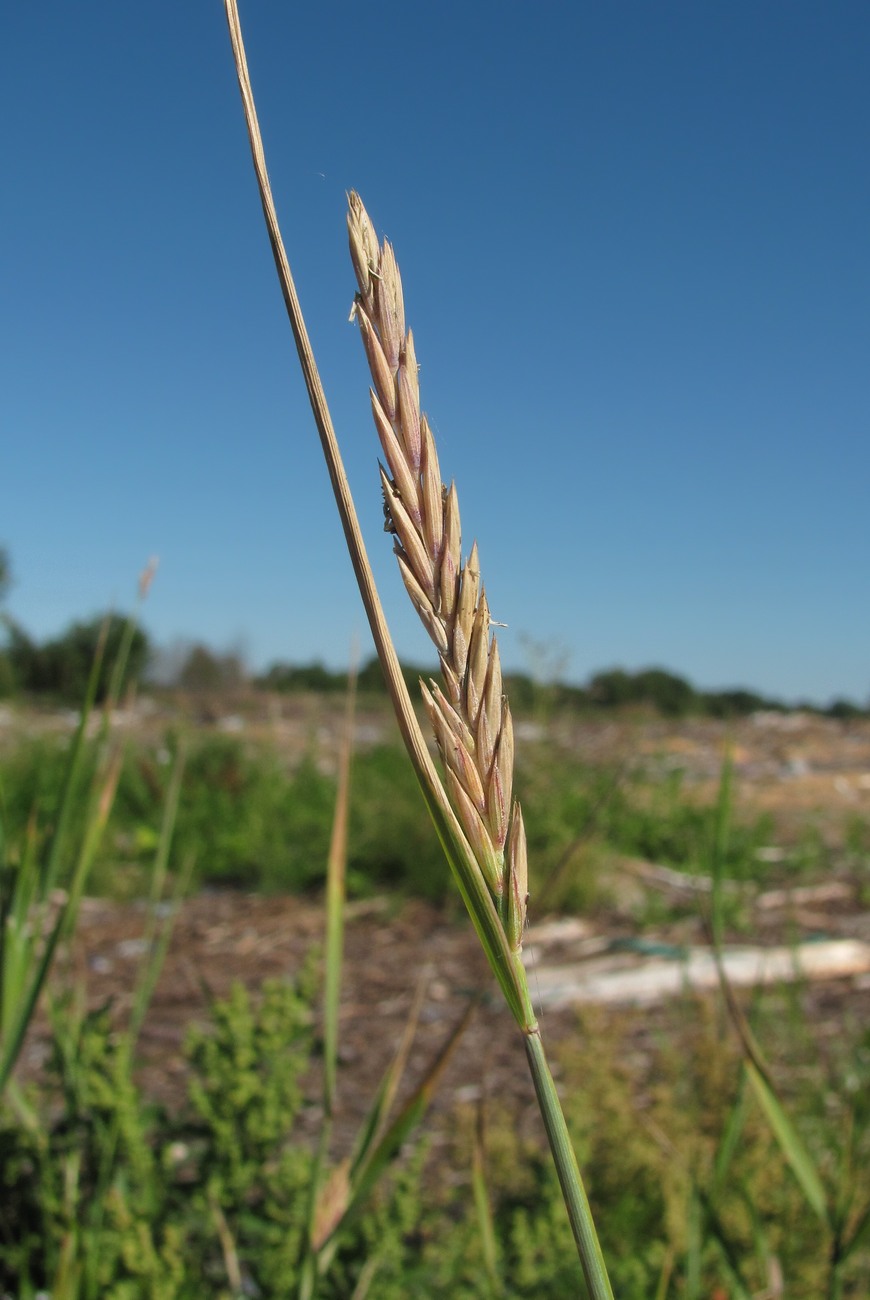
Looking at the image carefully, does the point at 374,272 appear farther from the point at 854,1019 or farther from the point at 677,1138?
the point at 854,1019

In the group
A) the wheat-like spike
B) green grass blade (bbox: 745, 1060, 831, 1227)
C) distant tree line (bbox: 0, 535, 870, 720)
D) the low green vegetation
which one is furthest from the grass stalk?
distant tree line (bbox: 0, 535, 870, 720)

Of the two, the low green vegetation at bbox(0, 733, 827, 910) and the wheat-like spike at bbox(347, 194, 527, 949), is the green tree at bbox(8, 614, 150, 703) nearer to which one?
the low green vegetation at bbox(0, 733, 827, 910)

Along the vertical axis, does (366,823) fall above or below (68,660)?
below

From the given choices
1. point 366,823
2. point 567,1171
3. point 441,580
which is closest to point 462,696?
point 441,580

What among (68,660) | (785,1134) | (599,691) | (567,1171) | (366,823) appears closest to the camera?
(567,1171)

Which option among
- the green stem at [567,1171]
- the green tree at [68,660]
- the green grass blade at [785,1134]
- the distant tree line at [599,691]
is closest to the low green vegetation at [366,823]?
the distant tree line at [599,691]

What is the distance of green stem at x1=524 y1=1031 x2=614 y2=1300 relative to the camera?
1.23 feet

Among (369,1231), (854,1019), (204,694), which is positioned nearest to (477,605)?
(369,1231)

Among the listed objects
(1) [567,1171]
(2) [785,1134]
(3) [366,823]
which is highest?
(1) [567,1171]

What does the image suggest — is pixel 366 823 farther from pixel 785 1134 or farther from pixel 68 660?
pixel 68 660

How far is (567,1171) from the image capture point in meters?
0.38

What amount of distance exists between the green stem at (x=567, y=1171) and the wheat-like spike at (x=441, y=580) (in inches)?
1.8

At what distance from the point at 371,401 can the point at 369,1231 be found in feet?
4.74

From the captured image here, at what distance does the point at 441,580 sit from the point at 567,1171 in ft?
0.72
